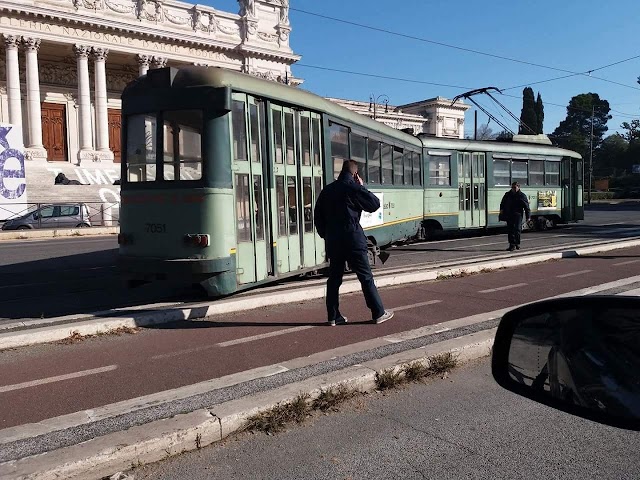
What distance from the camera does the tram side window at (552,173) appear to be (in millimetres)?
22906

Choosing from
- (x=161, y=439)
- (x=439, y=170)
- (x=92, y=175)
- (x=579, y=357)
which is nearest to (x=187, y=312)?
(x=161, y=439)

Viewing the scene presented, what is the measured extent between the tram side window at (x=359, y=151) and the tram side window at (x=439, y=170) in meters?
5.83

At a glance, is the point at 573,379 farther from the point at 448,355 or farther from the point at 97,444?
the point at 448,355

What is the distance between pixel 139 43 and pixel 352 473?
53.6 metres

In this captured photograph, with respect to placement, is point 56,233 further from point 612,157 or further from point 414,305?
point 612,157

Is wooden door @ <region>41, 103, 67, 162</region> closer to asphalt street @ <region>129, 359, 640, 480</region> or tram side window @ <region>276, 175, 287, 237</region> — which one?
tram side window @ <region>276, 175, 287, 237</region>

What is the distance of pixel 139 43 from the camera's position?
51.2 m

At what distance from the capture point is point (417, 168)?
1653cm

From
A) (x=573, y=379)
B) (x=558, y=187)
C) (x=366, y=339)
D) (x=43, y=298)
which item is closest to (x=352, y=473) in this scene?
(x=573, y=379)

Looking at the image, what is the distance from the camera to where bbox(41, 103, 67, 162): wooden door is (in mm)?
51062

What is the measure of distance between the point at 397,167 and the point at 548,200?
10975 mm

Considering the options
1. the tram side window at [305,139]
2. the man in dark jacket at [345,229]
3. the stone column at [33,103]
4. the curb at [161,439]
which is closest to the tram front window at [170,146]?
the man in dark jacket at [345,229]

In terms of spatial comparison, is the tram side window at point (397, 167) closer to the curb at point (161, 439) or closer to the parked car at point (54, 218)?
the curb at point (161, 439)

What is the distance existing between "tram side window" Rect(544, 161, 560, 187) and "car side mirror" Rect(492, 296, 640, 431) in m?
22.0
